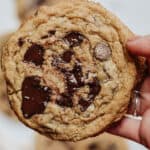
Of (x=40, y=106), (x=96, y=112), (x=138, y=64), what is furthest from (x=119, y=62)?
(x=40, y=106)

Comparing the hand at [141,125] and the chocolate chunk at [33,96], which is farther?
the hand at [141,125]

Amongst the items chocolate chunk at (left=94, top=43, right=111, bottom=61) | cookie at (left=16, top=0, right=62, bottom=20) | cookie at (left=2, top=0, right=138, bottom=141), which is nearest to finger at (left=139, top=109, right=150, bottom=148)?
cookie at (left=2, top=0, right=138, bottom=141)

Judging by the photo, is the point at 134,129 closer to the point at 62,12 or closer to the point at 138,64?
the point at 138,64

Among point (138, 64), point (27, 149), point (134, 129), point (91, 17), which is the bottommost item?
point (27, 149)

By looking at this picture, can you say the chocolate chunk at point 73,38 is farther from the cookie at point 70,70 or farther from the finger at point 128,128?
the finger at point 128,128

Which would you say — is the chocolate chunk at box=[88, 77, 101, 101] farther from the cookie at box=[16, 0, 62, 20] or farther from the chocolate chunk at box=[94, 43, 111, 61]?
the cookie at box=[16, 0, 62, 20]

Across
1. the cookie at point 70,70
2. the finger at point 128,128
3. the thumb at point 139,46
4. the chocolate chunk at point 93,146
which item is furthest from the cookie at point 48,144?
the thumb at point 139,46
